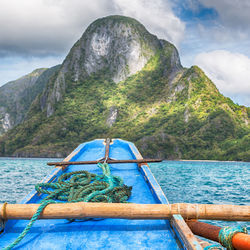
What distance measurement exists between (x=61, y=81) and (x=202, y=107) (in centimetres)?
5456

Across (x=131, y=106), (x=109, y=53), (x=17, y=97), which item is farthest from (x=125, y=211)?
(x=17, y=97)

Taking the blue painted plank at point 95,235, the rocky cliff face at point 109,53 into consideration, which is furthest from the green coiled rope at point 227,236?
the rocky cliff face at point 109,53

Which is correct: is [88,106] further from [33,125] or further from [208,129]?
[208,129]

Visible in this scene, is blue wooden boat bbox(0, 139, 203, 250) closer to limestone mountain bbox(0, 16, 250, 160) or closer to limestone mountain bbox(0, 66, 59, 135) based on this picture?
limestone mountain bbox(0, 16, 250, 160)

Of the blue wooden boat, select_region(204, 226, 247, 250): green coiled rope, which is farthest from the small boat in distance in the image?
select_region(204, 226, 247, 250): green coiled rope

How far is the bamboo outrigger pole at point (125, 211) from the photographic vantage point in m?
2.47

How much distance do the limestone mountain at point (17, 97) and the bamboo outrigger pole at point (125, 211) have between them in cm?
13111

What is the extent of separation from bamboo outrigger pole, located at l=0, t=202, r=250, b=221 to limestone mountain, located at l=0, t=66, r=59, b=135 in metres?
131

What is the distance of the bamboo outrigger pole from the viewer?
2.47 meters

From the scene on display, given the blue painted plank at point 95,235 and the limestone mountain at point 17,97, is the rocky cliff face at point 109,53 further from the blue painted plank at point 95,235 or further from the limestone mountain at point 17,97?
the blue painted plank at point 95,235

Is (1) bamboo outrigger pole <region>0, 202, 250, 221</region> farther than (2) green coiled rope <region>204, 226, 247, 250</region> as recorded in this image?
Yes

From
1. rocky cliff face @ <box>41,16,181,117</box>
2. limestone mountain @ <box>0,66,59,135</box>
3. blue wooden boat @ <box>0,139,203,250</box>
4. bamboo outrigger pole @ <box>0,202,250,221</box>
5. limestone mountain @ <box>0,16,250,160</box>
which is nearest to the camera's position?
blue wooden boat @ <box>0,139,203,250</box>

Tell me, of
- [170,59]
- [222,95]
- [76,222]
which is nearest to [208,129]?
[222,95]

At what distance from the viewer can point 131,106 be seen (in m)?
85.9
